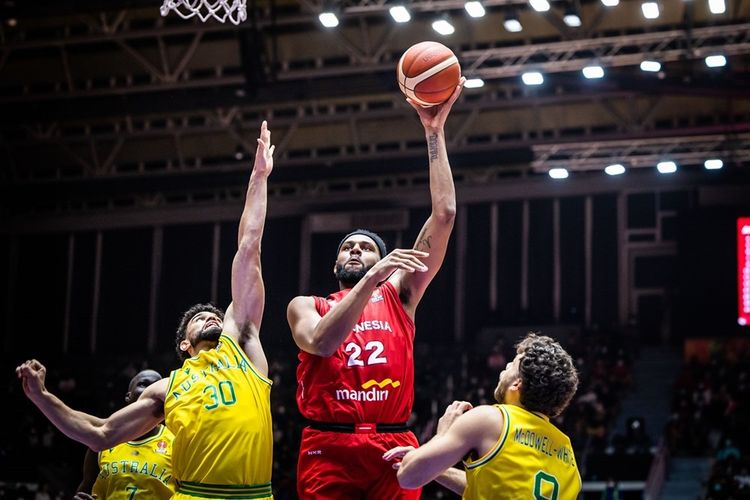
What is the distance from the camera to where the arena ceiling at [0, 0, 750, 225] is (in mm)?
18906

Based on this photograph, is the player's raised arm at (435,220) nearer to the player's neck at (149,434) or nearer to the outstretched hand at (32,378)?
the outstretched hand at (32,378)

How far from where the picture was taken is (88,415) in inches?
229

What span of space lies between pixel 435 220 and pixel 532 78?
43.2 feet

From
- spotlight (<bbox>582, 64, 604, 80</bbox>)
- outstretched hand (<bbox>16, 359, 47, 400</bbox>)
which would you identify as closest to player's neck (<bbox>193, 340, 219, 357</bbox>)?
outstretched hand (<bbox>16, 359, 47, 400</bbox>)

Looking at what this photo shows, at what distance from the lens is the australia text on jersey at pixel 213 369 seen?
5.45 m

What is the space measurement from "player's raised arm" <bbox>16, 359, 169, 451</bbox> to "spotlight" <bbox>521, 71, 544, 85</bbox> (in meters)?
13.6

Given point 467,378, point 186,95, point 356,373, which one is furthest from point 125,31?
point 356,373

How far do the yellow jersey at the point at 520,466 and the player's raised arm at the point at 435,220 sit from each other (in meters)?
1.19

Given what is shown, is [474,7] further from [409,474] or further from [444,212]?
[409,474]

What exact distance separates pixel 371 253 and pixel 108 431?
1635 mm

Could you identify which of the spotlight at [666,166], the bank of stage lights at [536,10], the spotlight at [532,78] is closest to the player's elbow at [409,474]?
the bank of stage lights at [536,10]

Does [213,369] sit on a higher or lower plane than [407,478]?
higher

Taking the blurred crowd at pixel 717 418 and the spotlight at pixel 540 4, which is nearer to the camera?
the spotlight at pixel 540 4

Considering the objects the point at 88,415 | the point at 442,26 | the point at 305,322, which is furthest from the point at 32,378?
the point at 442,26
